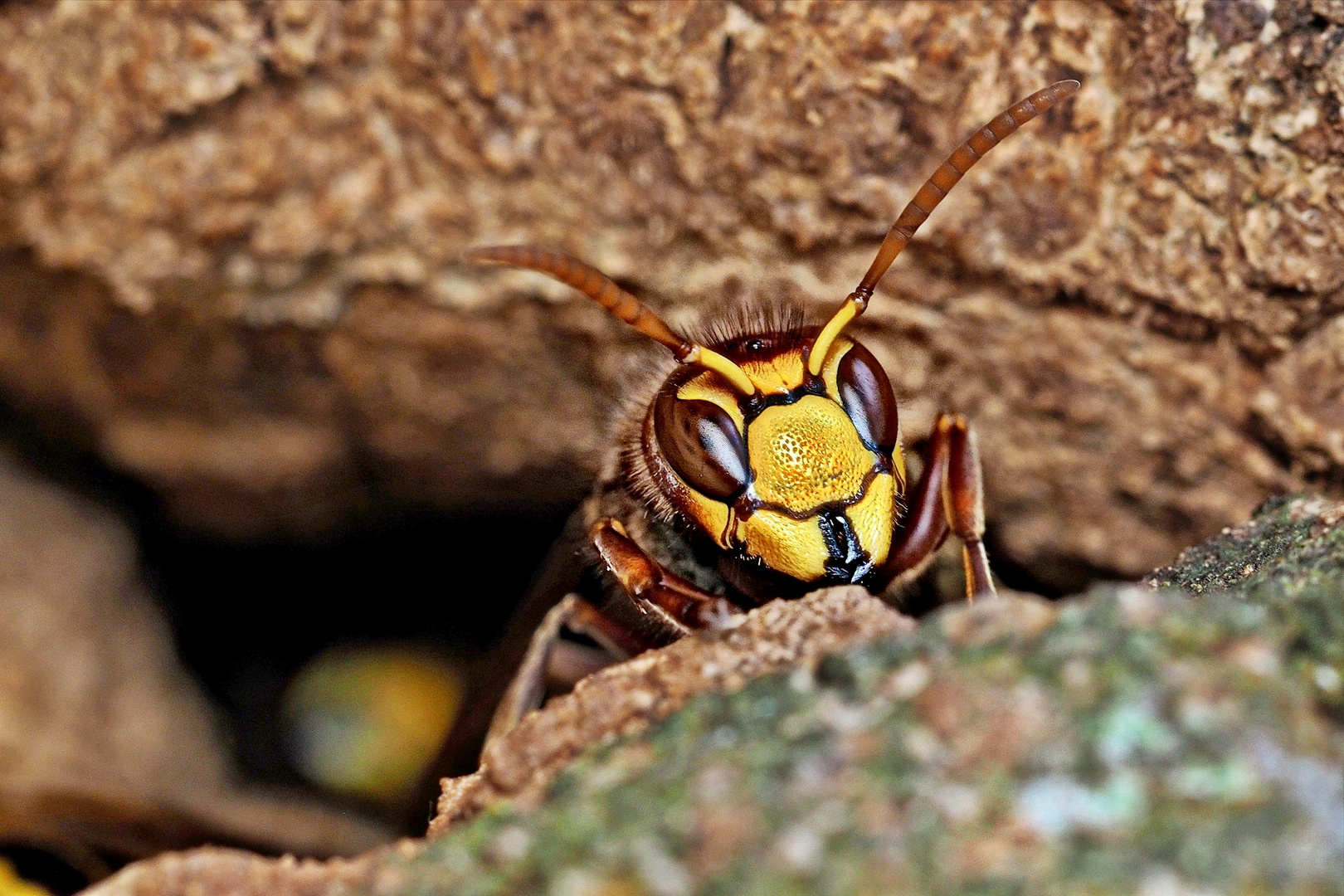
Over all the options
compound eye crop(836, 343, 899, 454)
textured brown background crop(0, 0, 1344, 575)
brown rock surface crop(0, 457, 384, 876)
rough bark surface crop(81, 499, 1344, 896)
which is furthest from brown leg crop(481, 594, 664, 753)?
brown rock surface crop(0, 457, 384, 876)

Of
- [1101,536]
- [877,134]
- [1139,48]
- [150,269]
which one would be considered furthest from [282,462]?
[1139,48]

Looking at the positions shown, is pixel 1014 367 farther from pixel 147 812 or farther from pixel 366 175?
pixel 147 812

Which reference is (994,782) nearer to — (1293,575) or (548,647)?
(1293,575)

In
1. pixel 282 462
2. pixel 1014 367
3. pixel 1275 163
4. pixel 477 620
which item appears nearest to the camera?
pixel 1275 163

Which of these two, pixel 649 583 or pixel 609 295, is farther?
pixel 649 583

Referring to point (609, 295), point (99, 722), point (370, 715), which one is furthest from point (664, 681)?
point (370, 715)

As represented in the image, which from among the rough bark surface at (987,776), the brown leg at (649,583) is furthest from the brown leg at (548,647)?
the rough bark surface at (987,776)
